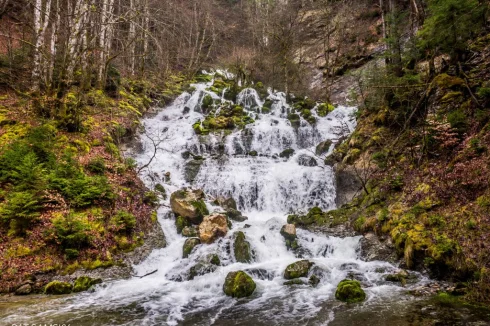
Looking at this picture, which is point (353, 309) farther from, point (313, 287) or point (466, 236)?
point (466, 236)

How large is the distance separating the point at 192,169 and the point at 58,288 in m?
8.73

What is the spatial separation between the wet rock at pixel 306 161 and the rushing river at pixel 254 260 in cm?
5

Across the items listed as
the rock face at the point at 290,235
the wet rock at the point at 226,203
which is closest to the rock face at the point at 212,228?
the rock face at the point at 290,235

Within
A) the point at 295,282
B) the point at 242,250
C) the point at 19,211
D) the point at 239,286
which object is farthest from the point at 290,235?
the point at 19,211

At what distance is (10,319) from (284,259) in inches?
258

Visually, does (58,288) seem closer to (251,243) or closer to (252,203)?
(251,243)

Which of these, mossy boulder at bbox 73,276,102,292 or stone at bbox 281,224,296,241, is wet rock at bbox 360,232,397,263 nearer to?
stone at bbox 281,224,296,241

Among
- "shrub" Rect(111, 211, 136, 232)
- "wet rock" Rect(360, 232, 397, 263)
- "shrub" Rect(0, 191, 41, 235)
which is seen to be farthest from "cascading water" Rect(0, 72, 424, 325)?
"shrub" Rect(0, 191, 41, 235)

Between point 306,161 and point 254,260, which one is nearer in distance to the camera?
point 254,260

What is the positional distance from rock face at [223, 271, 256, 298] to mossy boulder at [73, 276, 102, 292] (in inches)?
131

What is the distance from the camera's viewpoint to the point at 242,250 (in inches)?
343

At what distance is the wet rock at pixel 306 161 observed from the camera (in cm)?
1496

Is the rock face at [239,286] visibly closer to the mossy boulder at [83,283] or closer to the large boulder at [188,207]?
the mossy boulder at [83,283]

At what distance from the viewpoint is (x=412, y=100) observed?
31.7 ft
